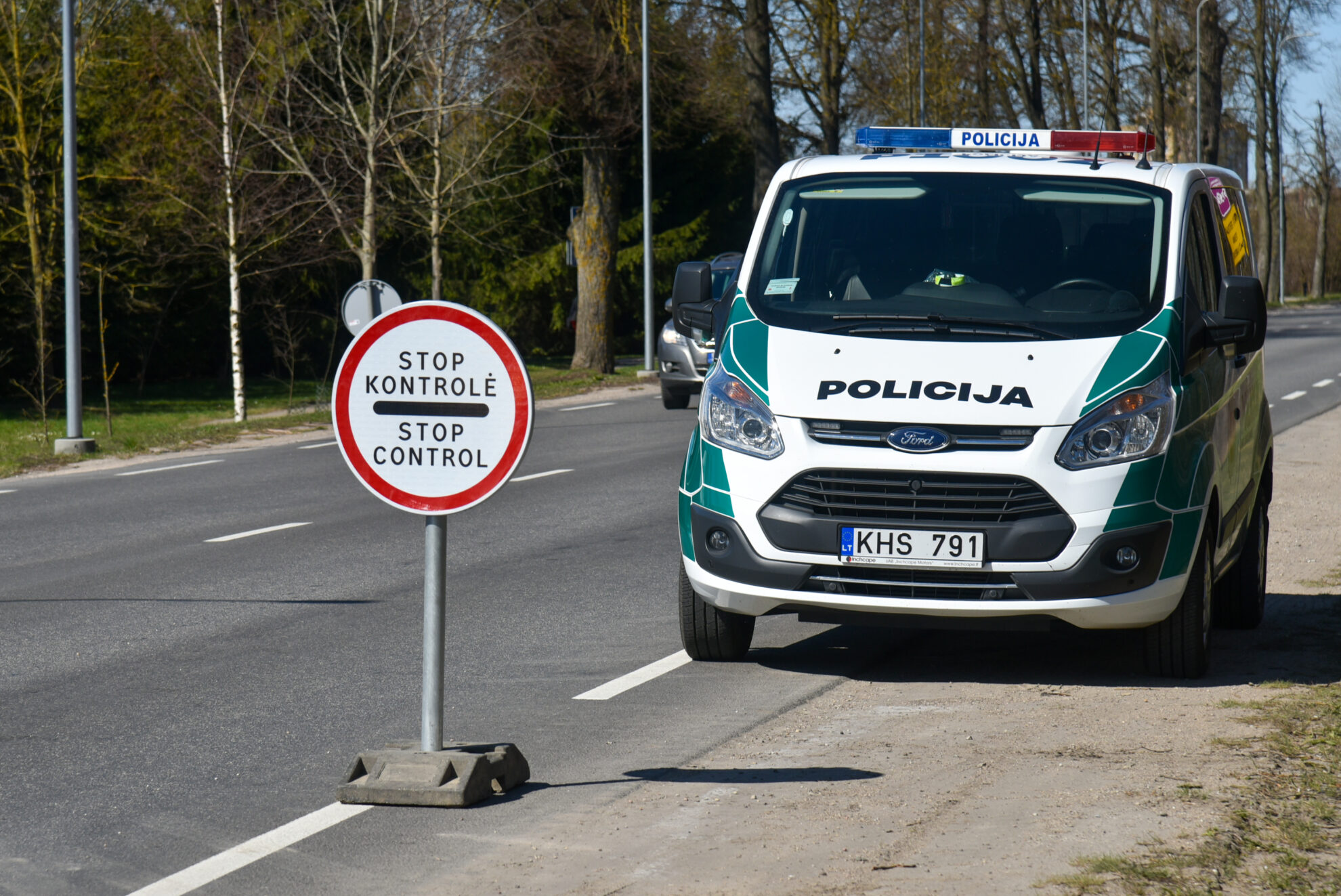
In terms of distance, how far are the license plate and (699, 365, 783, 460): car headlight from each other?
442 mm

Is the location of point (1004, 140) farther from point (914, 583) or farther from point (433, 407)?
point (433, 407)

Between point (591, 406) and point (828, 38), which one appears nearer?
point (591, 406)

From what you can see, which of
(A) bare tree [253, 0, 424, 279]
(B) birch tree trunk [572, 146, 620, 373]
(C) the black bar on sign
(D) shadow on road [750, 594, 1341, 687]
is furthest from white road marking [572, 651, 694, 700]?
(B) birch tree trunk [572, 146, 620, 373]

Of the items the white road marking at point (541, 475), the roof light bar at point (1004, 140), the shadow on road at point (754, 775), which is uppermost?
the roof light bar at point (1004, 140)

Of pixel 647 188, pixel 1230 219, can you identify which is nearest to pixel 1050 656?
pixel 1230 219

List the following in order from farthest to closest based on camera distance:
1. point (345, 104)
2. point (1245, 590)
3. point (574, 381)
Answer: point (574, 381) < point (345, 104) < point (1245, 590)

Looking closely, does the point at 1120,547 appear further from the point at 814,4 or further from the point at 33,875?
the point at 814,4

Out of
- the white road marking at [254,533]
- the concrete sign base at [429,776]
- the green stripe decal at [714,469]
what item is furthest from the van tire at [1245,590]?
the white road marking at [254,533]

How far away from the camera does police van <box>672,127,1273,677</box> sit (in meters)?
6.21

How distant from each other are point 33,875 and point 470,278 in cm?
4235

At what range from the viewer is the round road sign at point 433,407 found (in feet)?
16.7

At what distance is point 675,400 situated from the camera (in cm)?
2353

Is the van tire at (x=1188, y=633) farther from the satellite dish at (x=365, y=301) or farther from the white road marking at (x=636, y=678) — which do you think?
the satellite dish at (x=365, y=301)

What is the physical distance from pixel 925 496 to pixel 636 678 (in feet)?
4.81
